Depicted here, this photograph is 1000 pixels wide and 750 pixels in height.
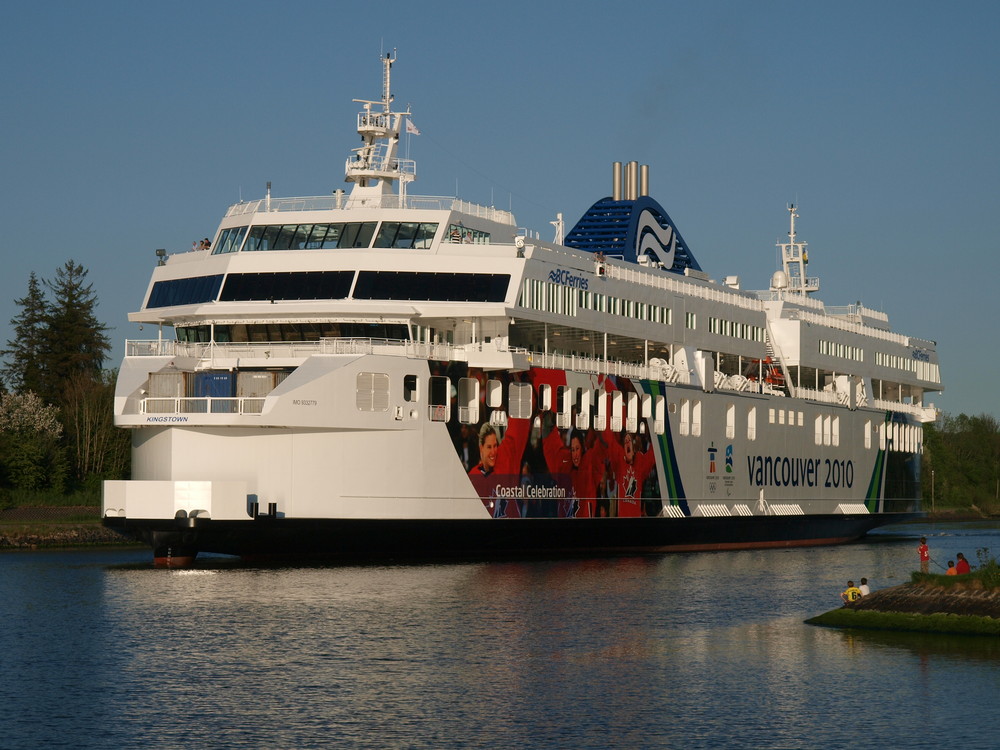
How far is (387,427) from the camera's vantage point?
45031 millimetres

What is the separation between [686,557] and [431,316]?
631 inches

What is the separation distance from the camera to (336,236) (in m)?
49.9

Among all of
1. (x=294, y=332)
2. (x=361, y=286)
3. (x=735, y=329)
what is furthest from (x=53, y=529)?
(x=735, y=329)

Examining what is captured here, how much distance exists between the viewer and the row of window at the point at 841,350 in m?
73.1

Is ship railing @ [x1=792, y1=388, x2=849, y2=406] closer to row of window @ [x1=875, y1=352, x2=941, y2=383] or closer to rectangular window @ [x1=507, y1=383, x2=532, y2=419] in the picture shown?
row of window @ [x1=875, y1=352, x2=941, y2=383]

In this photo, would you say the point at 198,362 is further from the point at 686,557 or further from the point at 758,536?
the point at 758,536

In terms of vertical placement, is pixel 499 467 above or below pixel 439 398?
below

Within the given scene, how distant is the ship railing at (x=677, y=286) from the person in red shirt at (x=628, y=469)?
657 cm

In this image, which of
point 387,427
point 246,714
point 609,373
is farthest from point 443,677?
point 609,373

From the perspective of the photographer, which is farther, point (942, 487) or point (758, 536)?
point (942, 487)

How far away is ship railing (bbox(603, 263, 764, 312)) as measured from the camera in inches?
2279

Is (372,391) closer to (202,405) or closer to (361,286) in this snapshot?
(361,286)

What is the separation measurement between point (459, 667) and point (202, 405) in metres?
18.4

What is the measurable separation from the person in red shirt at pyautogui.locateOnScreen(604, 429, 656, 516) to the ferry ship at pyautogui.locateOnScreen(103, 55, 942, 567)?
0.44 ft
